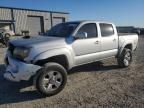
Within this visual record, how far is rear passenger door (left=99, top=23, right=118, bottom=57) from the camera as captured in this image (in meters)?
7.08

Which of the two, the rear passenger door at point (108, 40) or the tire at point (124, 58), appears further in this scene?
the tire at point (124, 58)

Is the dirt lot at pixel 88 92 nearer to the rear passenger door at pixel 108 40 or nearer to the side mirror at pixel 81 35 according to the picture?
the rear passenger door at pixel 108 40

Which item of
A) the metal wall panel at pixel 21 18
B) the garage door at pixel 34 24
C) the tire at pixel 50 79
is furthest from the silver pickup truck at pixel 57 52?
the garage door at pixel 34 24

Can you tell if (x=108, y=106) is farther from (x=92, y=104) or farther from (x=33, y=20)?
(x=33, y=20)

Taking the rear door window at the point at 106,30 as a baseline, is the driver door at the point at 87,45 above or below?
below

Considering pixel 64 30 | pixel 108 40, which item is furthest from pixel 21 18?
pixel 64 30

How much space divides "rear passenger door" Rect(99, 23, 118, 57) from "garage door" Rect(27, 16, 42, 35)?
32.5m

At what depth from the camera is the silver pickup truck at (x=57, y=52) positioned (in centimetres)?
504

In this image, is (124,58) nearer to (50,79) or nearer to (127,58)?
(127,58)

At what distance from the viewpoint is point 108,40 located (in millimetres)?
7230

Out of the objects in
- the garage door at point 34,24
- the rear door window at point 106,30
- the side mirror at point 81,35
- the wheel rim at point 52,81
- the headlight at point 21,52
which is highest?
the garage door at point 34,24

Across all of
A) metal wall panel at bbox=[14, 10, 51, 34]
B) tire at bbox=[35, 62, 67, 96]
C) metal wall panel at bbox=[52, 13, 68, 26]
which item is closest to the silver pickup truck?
tire at bbox=[35, 62, 67, 96]

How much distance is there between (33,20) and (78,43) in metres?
35.0

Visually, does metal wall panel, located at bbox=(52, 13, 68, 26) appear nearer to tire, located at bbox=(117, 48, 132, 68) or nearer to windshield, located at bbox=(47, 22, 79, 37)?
tire, located at bbox=(117, 48, 132, 68)
